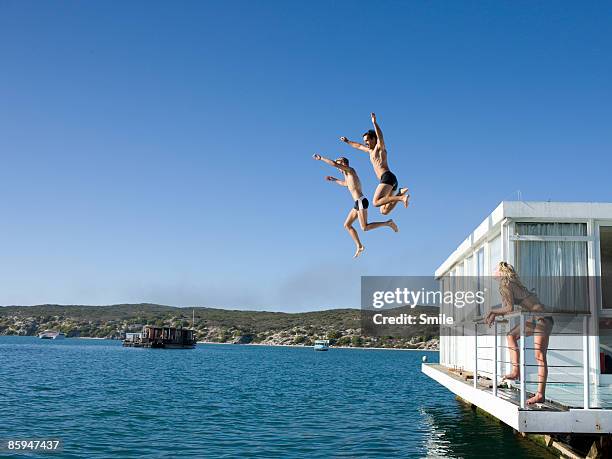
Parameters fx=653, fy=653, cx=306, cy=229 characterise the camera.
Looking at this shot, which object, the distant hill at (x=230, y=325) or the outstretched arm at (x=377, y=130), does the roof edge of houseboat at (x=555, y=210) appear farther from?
the distant hill at (x=230, y=325)

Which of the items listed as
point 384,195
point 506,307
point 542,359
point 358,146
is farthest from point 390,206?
point 542,359

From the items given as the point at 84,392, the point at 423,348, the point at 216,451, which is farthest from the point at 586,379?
the point at 423,348

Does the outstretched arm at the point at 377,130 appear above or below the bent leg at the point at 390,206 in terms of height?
above

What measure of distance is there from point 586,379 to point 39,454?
12062 mm

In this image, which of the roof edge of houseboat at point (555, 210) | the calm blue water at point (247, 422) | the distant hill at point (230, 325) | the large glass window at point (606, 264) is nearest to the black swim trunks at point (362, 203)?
the roof edge of houseboat at point (555, 210)

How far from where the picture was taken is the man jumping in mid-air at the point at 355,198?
368 inches

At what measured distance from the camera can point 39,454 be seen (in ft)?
48.6

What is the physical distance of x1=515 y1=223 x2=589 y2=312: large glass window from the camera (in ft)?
39.1

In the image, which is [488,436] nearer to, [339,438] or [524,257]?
[339,438]

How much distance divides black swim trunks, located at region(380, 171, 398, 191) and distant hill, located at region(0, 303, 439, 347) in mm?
137038

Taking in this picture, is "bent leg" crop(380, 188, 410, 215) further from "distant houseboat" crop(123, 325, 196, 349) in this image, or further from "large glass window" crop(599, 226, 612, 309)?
"distant houseboat" crop(123, 325, 196, 349)

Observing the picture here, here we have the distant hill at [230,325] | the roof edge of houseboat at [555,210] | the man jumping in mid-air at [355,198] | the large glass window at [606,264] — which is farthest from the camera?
the distant hill at [230,325]

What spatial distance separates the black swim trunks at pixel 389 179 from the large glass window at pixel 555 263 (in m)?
3.97

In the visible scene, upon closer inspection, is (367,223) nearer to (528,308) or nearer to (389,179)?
(389,179)
